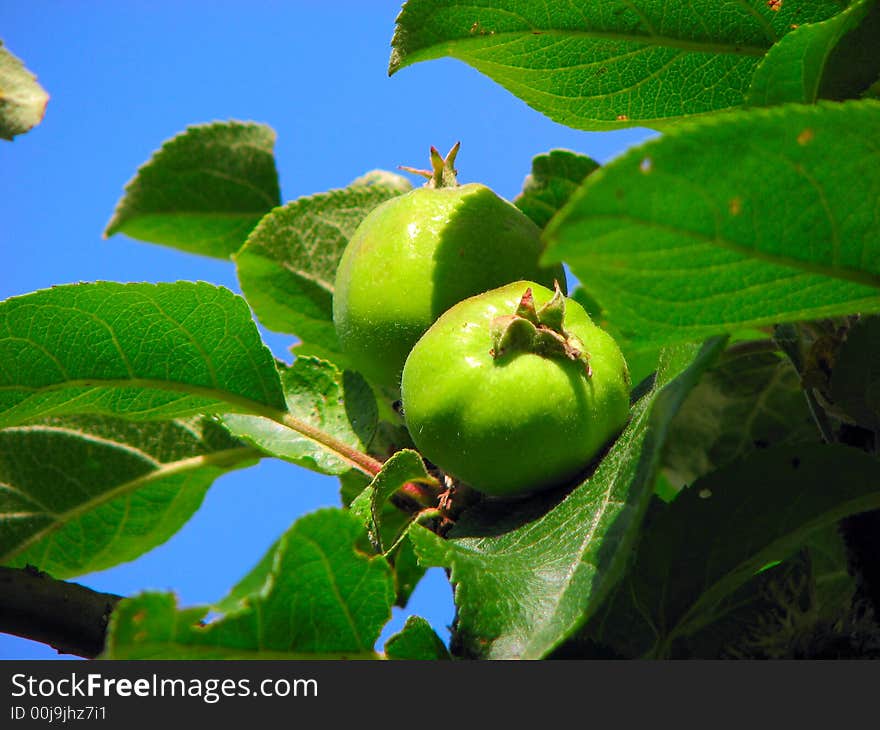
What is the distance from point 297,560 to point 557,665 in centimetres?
29

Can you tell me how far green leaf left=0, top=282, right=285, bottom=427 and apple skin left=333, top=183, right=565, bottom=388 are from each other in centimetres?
18

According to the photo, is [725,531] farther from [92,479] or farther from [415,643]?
[92,479]

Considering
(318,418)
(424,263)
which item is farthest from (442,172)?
(318,418)

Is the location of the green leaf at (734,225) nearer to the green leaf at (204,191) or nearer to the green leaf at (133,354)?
the green leaf at (133,354)

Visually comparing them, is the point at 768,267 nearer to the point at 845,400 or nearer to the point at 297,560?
the point at 845,400

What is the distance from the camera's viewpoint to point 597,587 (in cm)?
91

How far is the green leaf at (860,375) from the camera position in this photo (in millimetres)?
1148

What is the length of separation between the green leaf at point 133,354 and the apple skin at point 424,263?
18cm

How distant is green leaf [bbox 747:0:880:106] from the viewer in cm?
101

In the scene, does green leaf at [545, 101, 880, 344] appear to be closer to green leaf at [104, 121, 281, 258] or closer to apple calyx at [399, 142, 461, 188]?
apple calyx at [399, 142, 461, 188]

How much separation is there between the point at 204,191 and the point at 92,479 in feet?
1.79

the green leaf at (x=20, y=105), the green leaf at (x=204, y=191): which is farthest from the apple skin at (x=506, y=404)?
the green leaf at (x=20, y=105)

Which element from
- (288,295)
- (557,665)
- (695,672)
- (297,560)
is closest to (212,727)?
(297,560)

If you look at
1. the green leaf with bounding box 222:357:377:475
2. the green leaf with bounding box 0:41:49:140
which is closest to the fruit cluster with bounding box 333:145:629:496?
the green leaf with bounding box 222:357:377:475
